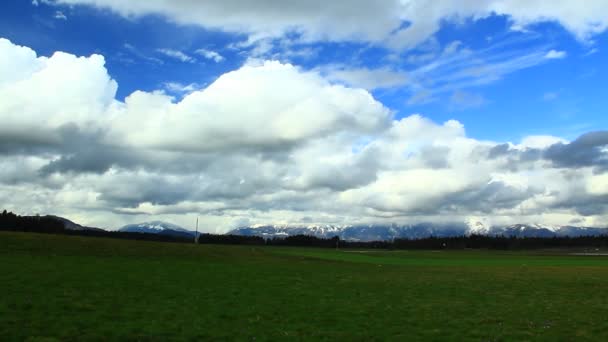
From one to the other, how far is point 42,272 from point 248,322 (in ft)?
88.3

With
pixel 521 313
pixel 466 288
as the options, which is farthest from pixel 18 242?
pixel 521 313

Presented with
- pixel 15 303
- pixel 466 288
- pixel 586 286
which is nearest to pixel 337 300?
pixel 466 288

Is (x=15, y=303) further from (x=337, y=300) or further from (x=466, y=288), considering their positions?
(x=466, y=288)

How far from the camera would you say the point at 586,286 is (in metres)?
48.9

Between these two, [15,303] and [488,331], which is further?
[15,303]

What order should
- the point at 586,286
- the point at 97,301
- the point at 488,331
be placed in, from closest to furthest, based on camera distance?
the point at 488,331 → the point at 97,301 → the point at 586,286

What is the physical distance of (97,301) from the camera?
28062 mm

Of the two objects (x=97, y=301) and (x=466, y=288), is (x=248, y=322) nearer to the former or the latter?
(x=97, y=301)

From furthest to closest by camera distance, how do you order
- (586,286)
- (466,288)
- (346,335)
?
1. (586,286)
2. (466,288)
3. (346,335)

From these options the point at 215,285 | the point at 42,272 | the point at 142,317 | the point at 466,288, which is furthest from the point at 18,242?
the point at 466,288

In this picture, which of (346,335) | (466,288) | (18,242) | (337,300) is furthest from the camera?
(18,242)

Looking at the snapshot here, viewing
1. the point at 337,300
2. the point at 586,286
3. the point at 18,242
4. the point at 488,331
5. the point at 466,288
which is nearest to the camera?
the point at 488,331

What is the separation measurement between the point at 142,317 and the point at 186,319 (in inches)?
87.0

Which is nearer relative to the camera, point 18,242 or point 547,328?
point 547,328
